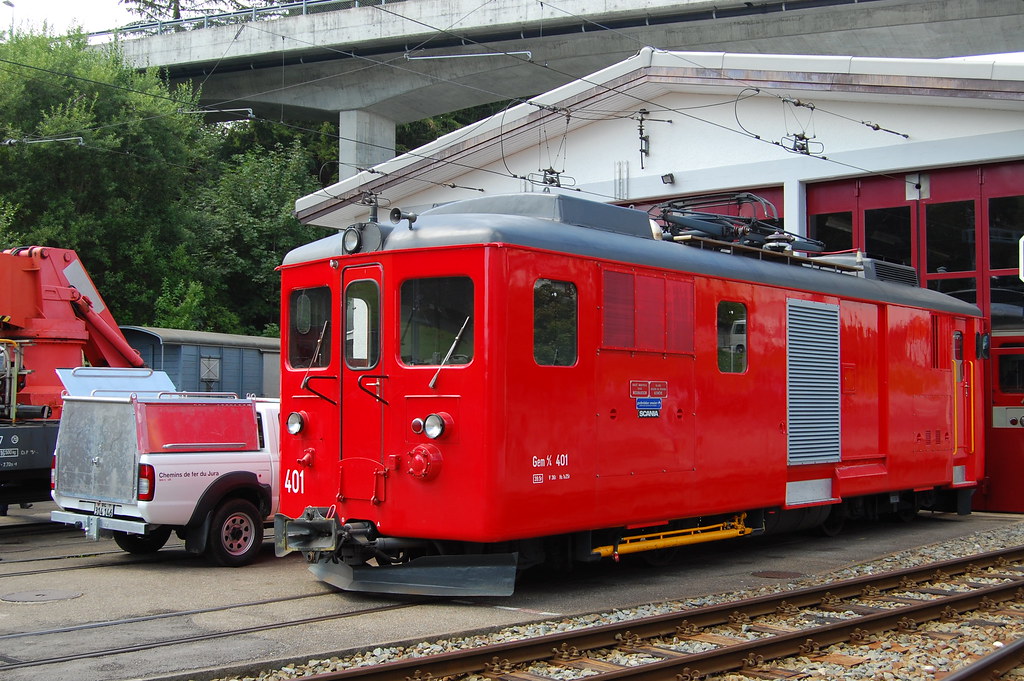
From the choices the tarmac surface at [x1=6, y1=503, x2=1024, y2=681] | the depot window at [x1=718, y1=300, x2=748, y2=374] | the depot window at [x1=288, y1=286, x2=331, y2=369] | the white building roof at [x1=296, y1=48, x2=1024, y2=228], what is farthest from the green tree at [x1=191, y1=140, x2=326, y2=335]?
the depot window at [x1=718, y1=300, x2=748, y2=374]

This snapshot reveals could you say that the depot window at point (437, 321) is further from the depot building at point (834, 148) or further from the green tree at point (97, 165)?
the green tree at point (97, 165)

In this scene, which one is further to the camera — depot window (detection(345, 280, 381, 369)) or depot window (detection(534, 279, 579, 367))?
depot window (detection(345, 280, 381, 369))

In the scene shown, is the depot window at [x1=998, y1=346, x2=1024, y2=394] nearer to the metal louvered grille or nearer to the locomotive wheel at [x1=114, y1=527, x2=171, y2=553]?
the metal louvered grille

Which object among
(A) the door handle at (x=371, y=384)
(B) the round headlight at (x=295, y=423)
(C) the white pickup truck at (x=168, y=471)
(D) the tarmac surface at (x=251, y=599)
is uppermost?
(A) the door handle at (x=371, y=384)

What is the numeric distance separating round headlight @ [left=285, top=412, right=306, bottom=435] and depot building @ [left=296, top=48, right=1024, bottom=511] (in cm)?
1008

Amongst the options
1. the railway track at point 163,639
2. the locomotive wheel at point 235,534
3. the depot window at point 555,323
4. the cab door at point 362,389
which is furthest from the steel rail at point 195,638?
the locomotive wheel at point 235,534

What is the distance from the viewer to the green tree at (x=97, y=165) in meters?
26.6

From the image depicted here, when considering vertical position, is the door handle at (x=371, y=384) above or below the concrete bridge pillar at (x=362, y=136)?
below

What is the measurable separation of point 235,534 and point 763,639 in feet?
20.1

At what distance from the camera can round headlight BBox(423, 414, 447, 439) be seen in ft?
27.7

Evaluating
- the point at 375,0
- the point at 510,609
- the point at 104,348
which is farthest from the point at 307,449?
the point at 375,0

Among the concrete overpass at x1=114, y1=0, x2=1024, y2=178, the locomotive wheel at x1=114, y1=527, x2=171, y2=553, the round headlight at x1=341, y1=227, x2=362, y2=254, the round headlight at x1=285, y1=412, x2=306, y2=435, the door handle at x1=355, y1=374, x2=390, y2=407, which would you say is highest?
the concrete overpass at x1=114, y1=0, x2=1024, y2=178

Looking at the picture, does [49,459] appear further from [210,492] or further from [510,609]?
[510,609]

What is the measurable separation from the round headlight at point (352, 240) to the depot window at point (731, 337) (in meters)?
3.85
